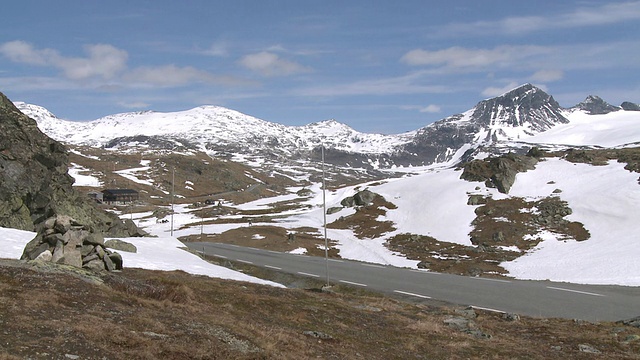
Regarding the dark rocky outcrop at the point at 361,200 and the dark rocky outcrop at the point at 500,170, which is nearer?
the dark rocky outcrop at the point at 500,170

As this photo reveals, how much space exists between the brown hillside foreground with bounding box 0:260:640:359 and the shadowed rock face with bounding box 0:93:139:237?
90.5ft

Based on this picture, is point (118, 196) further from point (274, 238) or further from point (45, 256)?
point (45, 256)

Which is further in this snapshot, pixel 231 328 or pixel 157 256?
pixel 157 256

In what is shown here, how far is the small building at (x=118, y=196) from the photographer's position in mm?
189250

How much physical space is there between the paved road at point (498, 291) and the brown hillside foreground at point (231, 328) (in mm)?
5049

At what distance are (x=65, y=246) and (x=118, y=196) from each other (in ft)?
588

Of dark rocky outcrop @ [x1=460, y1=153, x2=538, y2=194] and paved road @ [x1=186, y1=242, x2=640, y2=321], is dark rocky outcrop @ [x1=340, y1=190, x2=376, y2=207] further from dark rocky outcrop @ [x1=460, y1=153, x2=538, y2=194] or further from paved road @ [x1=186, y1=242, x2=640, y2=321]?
paved road @ [x1=186, y1=242, x2=640, y2=321]

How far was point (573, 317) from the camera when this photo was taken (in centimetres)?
3123

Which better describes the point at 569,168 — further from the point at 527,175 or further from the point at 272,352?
the point at 272,352

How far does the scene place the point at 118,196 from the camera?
623ft

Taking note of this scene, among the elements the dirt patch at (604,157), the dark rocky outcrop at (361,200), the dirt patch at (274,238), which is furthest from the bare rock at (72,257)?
the dirt patch at (604,157)

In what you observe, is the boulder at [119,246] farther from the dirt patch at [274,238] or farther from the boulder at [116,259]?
the dirt patch at [274,238]

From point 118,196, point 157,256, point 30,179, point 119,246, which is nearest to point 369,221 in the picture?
point 157,256

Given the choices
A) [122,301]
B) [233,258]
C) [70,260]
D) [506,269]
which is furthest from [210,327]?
[506,269]
